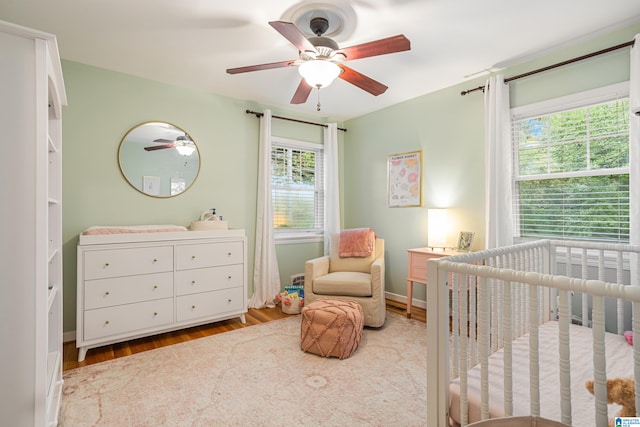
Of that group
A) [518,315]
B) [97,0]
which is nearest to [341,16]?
[97,0]

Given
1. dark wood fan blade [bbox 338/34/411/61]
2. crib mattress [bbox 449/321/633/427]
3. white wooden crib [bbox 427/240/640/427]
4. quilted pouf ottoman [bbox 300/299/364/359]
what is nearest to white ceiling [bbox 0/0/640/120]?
dark wood fan blade [bbox 338/34/411/61]

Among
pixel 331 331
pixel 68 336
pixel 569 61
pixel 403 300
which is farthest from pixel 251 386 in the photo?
pixel 569 61

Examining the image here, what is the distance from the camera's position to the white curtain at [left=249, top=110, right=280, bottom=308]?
375cm

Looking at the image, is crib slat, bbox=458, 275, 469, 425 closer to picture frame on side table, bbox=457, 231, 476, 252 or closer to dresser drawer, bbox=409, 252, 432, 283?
dresser drawer, bbox=409, 252, 432, 283

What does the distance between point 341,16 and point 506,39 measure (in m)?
1.34

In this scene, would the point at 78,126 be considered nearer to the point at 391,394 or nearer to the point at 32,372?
the point at 32,372

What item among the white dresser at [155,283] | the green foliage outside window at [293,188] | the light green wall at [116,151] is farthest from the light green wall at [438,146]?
the white dresser at [155,283]

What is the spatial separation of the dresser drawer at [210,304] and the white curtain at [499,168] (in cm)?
250

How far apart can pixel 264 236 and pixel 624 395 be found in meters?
3.28

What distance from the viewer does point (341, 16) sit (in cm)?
211

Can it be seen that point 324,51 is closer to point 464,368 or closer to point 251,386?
point 464,368

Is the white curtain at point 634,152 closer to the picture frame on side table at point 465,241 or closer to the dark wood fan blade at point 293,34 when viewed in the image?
the picture frame on side table at point 465,241

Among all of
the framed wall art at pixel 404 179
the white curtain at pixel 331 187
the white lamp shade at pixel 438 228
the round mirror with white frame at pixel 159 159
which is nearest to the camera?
the round mirror with white frame at pixel 159 159

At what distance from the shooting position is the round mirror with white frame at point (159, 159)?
3.08 metres
